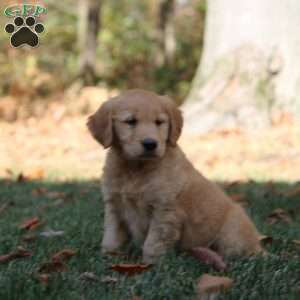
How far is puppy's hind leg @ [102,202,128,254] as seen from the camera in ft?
12.3

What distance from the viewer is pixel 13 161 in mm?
8148

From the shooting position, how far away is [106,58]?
20.9m

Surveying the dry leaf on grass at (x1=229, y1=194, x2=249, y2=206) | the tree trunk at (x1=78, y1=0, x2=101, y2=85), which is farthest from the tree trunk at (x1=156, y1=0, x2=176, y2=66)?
the dry leaf on grass at (x1=229, y1=194, x2=249, y2=206)

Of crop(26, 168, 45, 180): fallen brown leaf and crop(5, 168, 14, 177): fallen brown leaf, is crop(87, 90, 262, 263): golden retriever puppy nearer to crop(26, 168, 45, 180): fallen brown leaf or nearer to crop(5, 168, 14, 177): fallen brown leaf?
crop(26, 168, 45, 180): fallen brown leaf

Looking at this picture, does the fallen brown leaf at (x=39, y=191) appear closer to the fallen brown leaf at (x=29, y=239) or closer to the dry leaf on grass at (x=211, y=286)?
the fallen brown leaf at (x=29, y=239)

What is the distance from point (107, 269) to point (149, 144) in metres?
0.67

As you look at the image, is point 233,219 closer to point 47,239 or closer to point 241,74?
point 47,239

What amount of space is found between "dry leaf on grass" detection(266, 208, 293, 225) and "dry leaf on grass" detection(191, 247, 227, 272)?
1295 millimetres

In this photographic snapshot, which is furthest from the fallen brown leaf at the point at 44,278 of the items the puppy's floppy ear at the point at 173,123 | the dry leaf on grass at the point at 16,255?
the puppy's floppy ear at the point at 173,123

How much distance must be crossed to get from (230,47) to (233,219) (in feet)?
18.0

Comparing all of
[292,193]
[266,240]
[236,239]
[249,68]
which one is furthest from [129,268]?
[249,68]

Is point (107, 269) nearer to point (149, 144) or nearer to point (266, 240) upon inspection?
point (149, 144)

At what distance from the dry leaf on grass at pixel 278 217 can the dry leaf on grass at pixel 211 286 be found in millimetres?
1813

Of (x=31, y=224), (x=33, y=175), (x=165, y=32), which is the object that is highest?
(x=165, y=32)
